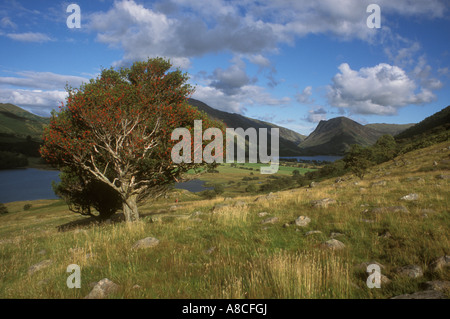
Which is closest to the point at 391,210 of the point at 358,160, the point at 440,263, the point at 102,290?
the point at 440,263

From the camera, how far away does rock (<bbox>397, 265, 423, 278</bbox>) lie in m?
5.88

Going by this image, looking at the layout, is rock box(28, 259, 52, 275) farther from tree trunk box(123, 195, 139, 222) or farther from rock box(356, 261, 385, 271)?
rock box(356, 261, 385, 271)

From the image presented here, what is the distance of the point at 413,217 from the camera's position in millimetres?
10531

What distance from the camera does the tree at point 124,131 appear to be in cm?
1659

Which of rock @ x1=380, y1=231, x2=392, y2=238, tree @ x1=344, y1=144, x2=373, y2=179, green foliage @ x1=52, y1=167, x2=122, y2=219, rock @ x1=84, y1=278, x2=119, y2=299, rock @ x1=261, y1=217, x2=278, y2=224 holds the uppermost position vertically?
tree @ x1=344, y1=144, x2=373, y2=179

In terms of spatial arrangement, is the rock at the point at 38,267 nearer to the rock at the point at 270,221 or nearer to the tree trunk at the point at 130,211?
the tree trunk at the point at 130,211

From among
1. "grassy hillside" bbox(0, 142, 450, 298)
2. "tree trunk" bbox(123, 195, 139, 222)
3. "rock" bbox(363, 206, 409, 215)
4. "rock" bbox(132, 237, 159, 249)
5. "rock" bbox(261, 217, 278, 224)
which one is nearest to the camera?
"grassy hillside" bbox(0, 142, 450, 298)

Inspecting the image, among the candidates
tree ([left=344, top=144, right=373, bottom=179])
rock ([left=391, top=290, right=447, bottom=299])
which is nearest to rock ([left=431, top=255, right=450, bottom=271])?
rock ([left=391, top=290, right=447, bottom=299])

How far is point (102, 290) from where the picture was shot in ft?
19.5

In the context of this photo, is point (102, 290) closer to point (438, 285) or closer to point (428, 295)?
point (428, 295)

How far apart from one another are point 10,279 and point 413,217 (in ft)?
52.7

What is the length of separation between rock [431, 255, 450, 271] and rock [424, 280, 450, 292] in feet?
2.63
